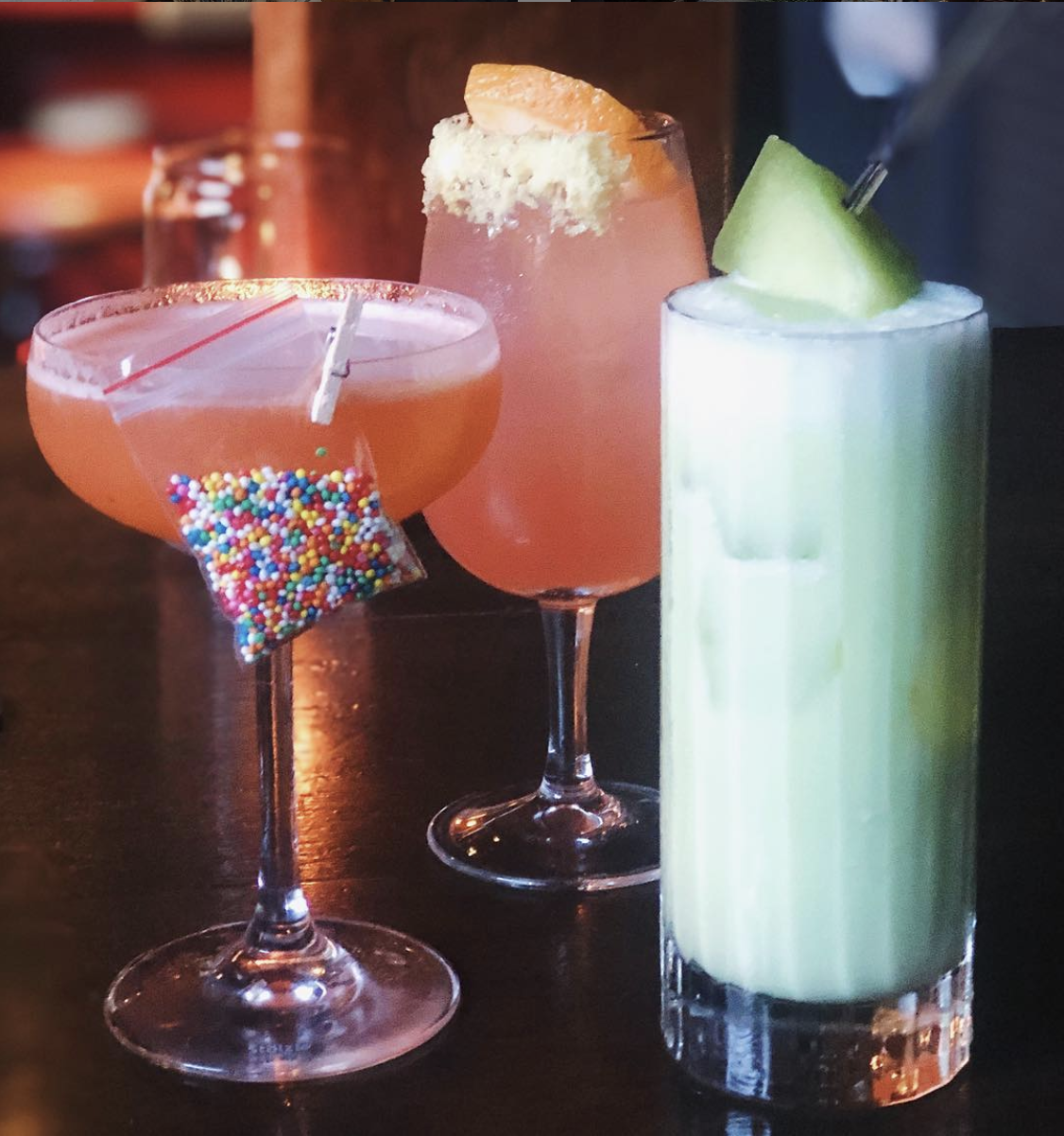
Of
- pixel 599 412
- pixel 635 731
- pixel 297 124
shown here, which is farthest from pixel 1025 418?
pixel 297 124

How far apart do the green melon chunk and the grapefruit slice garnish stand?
246 millimetres

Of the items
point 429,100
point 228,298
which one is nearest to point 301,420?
point 228,298

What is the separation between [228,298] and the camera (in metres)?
0.88

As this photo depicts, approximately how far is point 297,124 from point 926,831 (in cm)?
255

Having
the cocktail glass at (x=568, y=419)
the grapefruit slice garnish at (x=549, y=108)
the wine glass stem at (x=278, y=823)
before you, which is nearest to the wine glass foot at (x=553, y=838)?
the cocktail glass at (x=568, y=419)

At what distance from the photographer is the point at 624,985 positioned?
2.58 feet

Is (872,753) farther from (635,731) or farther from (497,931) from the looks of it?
(635,731)

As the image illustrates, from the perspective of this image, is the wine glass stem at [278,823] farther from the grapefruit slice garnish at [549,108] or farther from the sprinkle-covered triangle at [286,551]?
the grapefruit slice garnish at [549,108]

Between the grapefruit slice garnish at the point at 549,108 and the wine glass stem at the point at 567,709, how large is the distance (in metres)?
0.25

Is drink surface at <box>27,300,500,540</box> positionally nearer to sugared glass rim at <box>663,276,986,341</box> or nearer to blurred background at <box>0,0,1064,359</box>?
sugared glass rim at <box>663,276,986,341</box>

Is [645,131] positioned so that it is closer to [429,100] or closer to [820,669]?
[820,669]

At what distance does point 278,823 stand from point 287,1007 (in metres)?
0.08

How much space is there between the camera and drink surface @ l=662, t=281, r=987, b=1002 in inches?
25.2

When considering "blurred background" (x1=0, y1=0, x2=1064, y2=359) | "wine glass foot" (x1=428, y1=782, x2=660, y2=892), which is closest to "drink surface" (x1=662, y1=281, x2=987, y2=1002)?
"wine glass foot" (x1=428, y1=782, x2=660, y2=892)
